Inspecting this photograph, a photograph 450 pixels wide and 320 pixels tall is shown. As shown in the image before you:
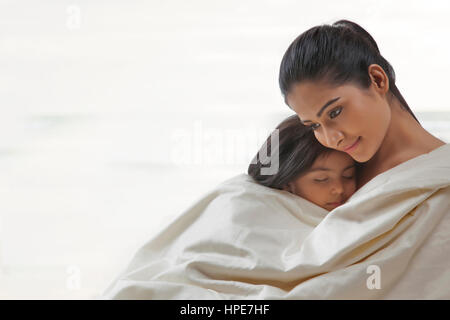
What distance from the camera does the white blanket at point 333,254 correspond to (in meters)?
1.08

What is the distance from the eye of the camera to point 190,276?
1126 mm

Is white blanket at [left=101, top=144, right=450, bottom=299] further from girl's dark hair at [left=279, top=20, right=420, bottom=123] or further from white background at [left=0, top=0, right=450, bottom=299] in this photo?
white background at [left=0, top=0, right=450, bottom=299]

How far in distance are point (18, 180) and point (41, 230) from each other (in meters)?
0.54

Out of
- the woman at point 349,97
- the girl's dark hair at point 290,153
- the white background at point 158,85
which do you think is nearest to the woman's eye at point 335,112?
the woman at point 349,97

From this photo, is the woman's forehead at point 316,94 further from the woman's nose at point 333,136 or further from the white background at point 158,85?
the white background at point 158,85

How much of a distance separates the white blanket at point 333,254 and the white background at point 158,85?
4.66 feet

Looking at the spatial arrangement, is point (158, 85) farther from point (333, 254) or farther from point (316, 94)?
point (333, 254)

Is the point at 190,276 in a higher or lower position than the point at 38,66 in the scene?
lower

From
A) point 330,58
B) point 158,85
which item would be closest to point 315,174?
point 330,58
